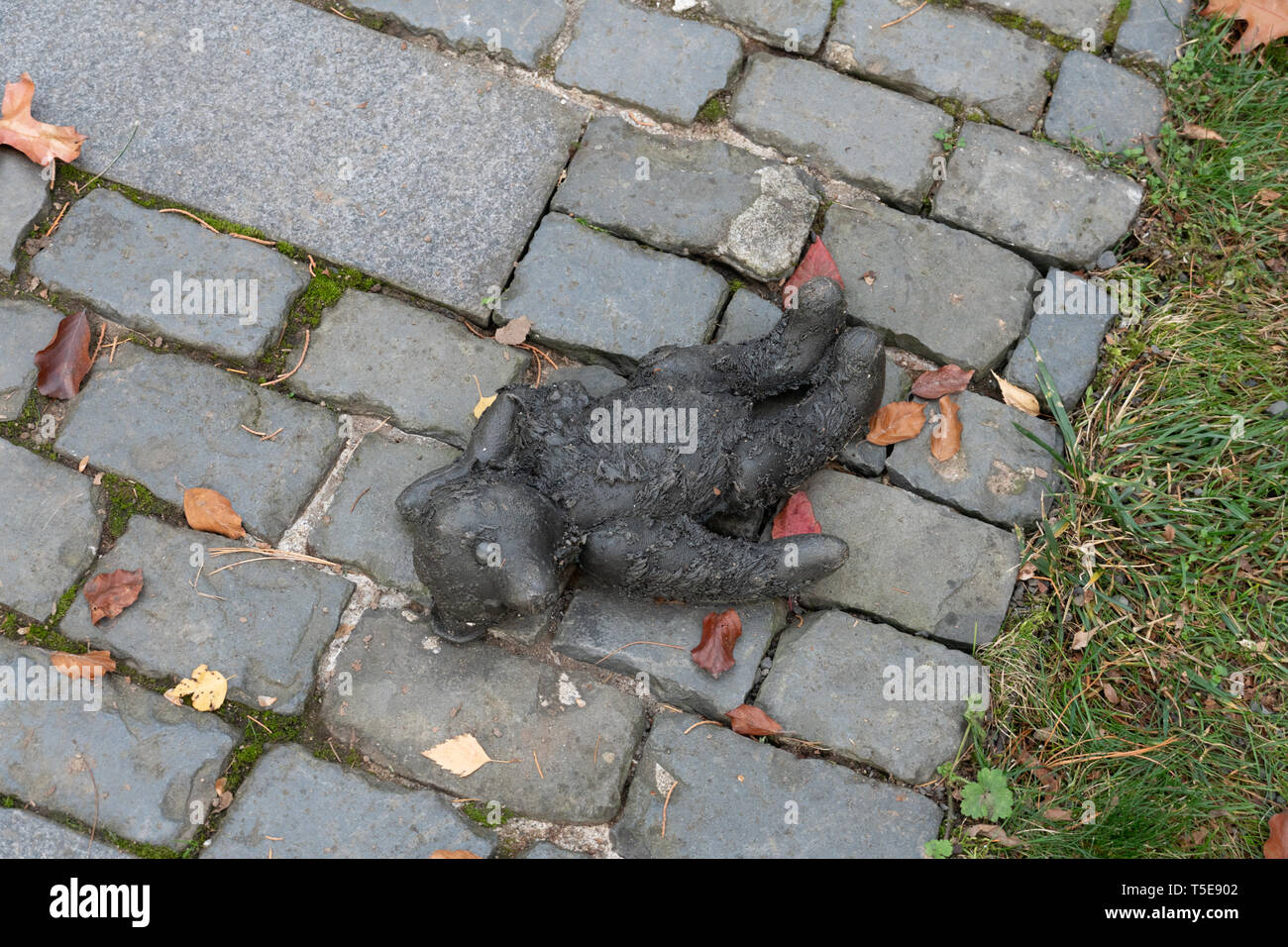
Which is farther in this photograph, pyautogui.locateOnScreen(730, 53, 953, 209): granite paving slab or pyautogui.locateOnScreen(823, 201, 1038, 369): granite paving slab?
pyautogui.locateOnScreen(730, 53, 953, 209): granite paving slab

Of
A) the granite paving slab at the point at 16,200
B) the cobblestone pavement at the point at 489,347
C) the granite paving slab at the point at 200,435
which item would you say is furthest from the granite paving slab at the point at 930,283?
the granite paving slab at the point at 16,200

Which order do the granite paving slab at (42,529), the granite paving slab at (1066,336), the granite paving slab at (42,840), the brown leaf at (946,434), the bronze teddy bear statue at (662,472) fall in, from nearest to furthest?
the bronze teddy bear statue at (662,472) < the granite paving slab at (42,840) < the granite paving slab at (42,529) < the brown leaf at (946,434) < the granite paving slab at (1066,336)

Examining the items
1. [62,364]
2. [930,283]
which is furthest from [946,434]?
[62,364]

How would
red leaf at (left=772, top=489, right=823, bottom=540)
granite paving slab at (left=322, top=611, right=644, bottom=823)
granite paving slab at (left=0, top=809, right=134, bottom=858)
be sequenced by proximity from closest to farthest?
granite paving slab at (left=0, top=809, right=134, bottom=858) → granite paving slab at (left=322, top=611, right=644, bottom=823) → red leaf at (left=772, top=489, right=823, bottom=540)

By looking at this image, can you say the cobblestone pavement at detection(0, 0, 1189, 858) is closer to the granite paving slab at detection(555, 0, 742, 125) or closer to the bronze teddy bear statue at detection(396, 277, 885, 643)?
the granite paving slab at detection(555, 0, 742, 125)

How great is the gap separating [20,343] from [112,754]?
142cm

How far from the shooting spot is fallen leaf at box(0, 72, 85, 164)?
3.38 meters

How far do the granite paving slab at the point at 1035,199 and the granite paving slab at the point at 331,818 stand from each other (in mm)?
2650

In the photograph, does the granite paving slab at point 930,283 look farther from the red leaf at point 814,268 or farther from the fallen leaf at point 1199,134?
the fallen leaf at point 1199,134

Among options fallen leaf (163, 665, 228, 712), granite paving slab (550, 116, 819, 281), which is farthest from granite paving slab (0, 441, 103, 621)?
granite paving slab (550, 116, 819, 281)

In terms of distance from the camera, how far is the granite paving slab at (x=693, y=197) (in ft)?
11.1

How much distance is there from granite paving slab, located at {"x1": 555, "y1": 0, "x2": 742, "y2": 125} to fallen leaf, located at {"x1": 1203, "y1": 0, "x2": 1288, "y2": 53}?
184 cm

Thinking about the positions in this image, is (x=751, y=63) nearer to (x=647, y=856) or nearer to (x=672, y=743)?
(x=672, y=743)

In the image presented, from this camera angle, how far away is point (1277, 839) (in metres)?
2.84
